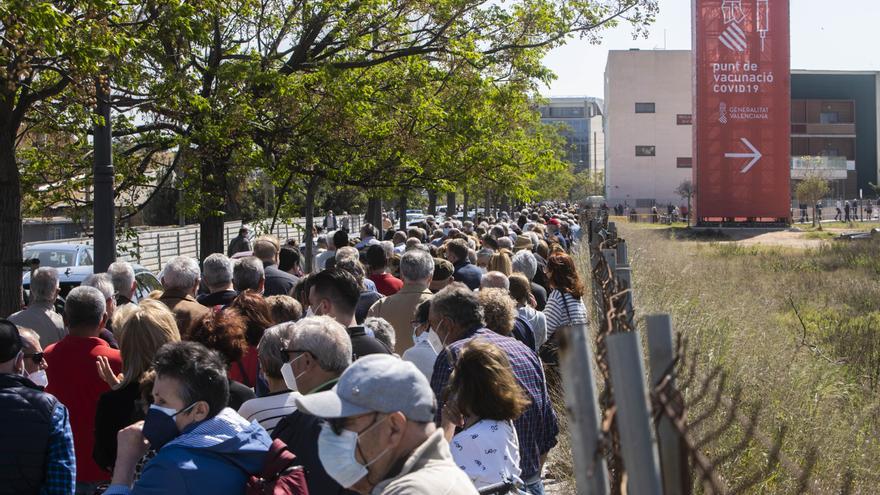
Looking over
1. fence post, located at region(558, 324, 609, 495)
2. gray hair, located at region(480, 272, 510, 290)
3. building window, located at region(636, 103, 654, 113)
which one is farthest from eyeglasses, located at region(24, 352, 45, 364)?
building window, located at region(636, 103, 654, 113)

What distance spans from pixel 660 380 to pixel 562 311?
21.9 feet

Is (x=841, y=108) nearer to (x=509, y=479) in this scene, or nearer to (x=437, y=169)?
(x=437, y=169)

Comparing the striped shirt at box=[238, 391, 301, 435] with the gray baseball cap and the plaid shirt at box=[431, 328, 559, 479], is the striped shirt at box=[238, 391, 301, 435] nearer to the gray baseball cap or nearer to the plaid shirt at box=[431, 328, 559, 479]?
the plaid shirt at box=[431, 328, 559, 479]

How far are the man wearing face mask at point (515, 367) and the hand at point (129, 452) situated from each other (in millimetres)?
1575

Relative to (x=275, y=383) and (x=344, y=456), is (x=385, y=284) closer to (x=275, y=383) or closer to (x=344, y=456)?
(x=275, y=383)

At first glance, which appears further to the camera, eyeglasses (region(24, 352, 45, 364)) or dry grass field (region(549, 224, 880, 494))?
dry grass field (region(549, 224, 880, 494))

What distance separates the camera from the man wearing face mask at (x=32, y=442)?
481 centimetres

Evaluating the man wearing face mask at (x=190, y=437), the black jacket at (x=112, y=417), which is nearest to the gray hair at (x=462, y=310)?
the black jacket at (x=112, y=417)

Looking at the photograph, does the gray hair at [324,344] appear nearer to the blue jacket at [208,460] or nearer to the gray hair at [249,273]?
the blue jacket at [208,460]

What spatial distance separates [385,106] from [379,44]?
3.41 feet

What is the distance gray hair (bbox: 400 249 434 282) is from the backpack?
15.1ft

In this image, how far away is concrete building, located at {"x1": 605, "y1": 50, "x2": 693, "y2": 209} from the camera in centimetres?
11994

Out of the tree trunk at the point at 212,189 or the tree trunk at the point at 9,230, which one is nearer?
the tree trunk at the point at 9,230

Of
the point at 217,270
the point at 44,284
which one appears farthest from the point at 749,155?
the point at 44,284
